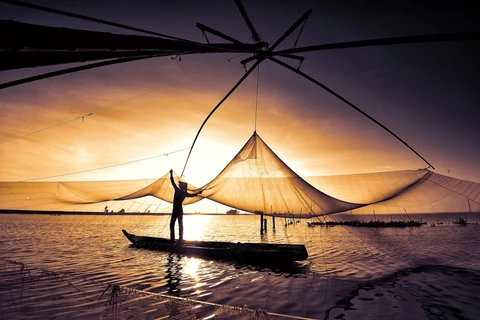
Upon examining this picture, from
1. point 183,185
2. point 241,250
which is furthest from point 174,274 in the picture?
point 183,185

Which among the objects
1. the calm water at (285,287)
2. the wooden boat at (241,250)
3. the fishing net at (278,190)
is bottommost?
the calm water at (285,287)

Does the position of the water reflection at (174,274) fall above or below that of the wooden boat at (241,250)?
below

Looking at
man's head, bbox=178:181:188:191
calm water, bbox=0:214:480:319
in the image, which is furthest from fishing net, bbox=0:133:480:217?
calm water, bbox=0:214:480:319

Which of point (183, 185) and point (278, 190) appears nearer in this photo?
point (278, 190)

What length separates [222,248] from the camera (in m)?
12.8

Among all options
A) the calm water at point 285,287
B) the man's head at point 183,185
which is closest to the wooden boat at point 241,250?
the calm water at point 285,287

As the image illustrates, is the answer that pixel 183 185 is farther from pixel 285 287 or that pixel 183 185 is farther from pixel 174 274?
pixel 285 287

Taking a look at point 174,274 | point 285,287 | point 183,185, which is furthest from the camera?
point 183,185

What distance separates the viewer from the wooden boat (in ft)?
37.2

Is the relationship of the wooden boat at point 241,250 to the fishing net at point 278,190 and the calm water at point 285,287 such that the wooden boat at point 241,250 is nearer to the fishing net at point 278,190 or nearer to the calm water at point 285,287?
the calm water at point 285,287

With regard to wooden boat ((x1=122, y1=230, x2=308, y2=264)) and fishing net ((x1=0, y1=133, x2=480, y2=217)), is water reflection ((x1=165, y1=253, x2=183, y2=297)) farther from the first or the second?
fishing net ((x1=0, y1=133, x2=480, y2=217))

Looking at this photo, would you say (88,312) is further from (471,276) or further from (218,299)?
(471,276)

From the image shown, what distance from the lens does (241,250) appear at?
487 inches

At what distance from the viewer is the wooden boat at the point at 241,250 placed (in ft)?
37.2
